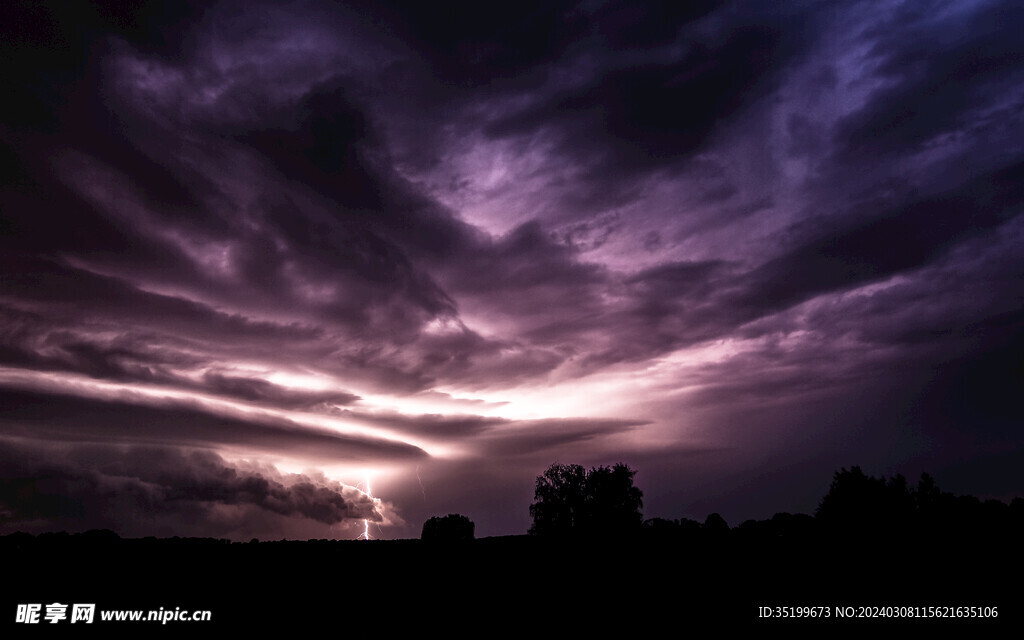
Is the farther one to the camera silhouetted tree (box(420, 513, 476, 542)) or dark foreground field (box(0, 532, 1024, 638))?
silhouetted tree (box(420, 513, 476, 542))

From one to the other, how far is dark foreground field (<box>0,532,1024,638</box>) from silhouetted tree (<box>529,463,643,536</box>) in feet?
196

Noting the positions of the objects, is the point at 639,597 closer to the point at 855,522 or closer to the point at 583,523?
the point at 855,522

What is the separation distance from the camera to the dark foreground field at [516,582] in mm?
Result: 9133

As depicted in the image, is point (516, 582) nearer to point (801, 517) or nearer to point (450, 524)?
point (801, 517)

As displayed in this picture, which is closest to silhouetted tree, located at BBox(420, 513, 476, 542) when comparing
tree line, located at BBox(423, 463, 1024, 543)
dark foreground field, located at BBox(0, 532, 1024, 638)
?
tree line, located at BBox(423, 463, 1024, 543)

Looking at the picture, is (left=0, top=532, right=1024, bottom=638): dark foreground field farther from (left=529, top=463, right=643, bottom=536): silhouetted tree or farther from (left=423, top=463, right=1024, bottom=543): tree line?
(left=529, top=463, right=643, bottom=536): silhouetted tree

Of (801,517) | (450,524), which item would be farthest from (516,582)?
(450,524)

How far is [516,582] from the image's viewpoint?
10125 millimetres

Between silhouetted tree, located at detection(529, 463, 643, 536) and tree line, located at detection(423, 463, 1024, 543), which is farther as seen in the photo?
silhouetted tree, located at detection(529, 463, 643, 536)

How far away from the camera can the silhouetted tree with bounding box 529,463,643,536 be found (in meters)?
67.0

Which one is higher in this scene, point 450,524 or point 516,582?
point 516,582

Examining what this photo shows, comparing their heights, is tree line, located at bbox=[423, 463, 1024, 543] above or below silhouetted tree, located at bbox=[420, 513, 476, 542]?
above

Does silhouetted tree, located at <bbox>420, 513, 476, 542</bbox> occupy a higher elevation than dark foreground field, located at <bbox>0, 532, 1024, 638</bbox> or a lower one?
lower

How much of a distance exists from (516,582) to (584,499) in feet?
207
